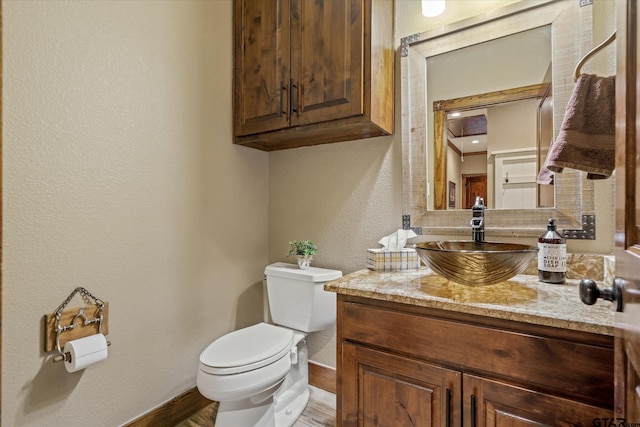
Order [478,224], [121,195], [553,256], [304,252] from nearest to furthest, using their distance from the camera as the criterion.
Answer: [553,256]
[478,224]
[121,195]
[304,252]

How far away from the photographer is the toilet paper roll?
4.18ft

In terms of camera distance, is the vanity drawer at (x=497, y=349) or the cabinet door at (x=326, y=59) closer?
the vanity drawer at (x=497, y=349)

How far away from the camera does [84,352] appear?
1285mm

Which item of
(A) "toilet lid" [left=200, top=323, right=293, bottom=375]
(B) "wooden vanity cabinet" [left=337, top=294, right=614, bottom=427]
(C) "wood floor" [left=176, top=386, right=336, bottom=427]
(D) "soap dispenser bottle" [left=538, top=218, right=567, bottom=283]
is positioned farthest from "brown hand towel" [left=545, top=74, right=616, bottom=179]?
(C) "wood floor" [left=176, top=386, right=336, bottom=427]

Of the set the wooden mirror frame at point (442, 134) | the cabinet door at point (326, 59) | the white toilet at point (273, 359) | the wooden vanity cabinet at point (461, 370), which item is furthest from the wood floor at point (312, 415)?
the cabinet door at point (326, 59)

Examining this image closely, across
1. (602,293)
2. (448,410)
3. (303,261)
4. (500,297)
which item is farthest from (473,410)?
(303,261)

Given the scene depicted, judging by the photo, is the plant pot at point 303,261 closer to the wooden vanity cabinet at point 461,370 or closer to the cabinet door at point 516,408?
the wooden vanity cabinet at point 461,370

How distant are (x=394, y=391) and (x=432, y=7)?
5.59 feet

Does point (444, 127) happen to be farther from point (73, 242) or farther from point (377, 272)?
point (73, 242)

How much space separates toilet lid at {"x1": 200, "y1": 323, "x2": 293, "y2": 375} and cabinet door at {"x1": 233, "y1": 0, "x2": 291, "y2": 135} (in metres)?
1.06

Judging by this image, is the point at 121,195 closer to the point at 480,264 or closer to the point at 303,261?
the point at 303,261

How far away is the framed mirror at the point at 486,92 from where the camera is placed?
1.36 metres

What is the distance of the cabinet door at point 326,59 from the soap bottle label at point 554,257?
94 centimetres

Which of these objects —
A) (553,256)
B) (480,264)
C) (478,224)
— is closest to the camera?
(480,264)
